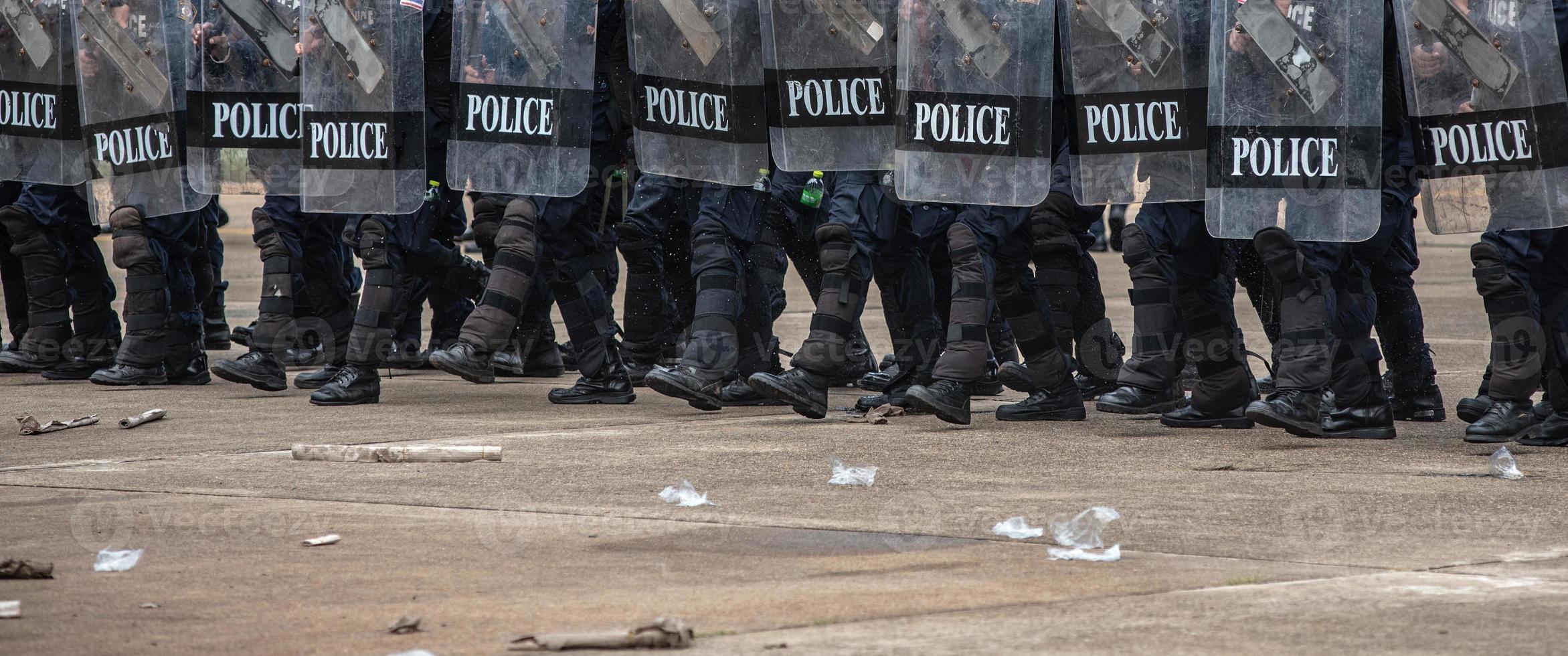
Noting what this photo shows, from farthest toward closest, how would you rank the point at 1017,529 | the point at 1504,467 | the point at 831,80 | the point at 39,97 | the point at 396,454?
the point at 39,97
the point at 831,80
the point at 396,454
the point at 1504,467
the point at 1017,529

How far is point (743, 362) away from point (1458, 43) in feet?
10.1

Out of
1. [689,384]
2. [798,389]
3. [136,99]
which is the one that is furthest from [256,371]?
[798,389]

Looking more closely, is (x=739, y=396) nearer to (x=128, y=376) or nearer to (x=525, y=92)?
(x=525, y=92)

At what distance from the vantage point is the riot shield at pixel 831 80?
7273 millimetres

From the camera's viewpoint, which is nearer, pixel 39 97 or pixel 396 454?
pixel 396 454

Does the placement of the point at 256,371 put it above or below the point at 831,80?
below

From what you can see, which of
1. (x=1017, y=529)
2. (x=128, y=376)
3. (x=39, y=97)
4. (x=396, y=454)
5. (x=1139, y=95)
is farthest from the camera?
(x=39, y=97)

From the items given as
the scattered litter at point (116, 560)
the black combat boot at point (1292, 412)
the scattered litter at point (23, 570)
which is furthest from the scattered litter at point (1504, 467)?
the scattered litter at point (23, 570)

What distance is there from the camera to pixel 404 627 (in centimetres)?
352

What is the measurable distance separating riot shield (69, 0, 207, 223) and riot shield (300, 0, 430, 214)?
820 mm

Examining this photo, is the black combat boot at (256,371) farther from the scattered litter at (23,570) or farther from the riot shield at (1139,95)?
the scattered litter at (23,570)

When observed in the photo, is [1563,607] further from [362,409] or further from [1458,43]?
[362,409]

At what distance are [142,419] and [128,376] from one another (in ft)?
5.49

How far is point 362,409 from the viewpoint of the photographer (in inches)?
298
